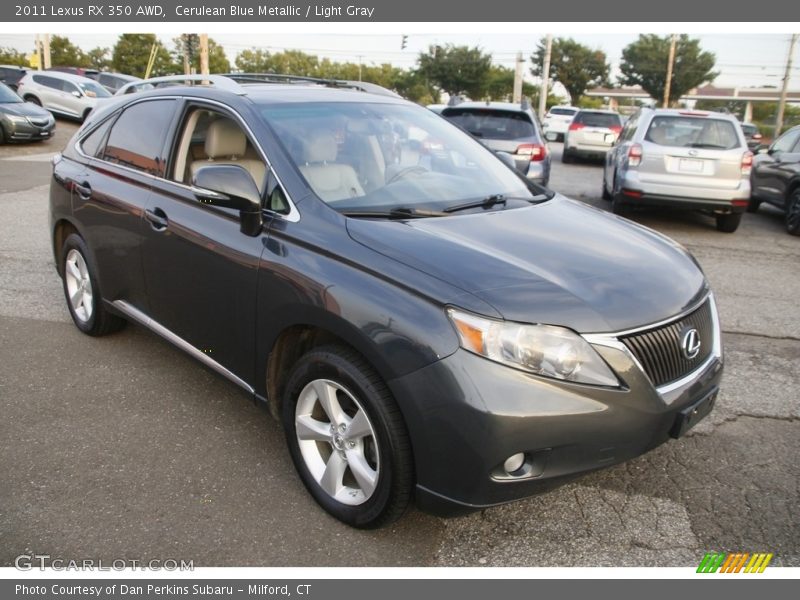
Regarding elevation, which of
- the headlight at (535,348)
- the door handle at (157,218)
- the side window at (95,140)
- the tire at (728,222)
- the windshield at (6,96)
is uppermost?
the side window at (95,140)

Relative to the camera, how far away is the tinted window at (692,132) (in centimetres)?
903

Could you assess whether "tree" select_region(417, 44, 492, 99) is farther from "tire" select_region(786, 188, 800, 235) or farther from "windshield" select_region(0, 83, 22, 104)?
"tire" select_region(786, 188, 800, 235)

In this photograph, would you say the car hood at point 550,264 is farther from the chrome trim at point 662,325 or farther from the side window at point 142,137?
the side window at point 142,137

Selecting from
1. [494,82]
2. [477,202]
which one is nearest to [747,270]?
[477,202]

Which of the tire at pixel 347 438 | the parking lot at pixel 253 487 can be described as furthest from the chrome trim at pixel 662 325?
the tire at pixel 347 438

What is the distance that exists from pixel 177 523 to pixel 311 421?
0.69m

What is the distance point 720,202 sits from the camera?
8.81 metres

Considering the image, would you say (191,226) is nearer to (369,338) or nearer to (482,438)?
(369,338)

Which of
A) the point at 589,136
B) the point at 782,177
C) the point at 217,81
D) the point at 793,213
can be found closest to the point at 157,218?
the point at 217,81

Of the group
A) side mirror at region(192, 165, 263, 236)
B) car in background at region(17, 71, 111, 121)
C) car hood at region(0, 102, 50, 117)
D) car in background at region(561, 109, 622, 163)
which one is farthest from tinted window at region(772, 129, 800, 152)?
car in background at region(17, 71, 111, 121)

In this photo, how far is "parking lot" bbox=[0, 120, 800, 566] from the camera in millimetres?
2689

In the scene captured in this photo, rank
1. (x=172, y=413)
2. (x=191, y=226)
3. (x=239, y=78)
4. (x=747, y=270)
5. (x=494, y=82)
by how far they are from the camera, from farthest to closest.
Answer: (x=494, y=82)
(x=747, y=270)
(x=239, y=78)
(x=172, y=413)
(x=191, y=226)

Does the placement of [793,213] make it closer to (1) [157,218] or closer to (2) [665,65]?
(1) [157,218]

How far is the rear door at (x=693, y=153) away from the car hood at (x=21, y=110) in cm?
1564
